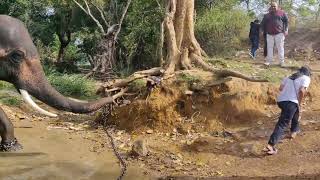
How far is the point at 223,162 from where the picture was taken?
872 cm

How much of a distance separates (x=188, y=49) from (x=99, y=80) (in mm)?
7701

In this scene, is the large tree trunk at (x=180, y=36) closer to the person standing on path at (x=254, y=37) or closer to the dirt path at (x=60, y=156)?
the dirt path at (x=60, y=156)

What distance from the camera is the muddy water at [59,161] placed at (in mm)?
8227

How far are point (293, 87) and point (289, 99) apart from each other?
0.21 meters

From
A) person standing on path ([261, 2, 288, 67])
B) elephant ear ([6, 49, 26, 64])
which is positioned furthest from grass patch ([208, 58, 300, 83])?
elephant ear ([6, 49, 26, 64])

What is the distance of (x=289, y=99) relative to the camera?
885 cm

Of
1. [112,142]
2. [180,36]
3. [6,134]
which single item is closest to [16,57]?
[6,134]

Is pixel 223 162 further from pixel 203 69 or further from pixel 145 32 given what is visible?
pixel 145 32

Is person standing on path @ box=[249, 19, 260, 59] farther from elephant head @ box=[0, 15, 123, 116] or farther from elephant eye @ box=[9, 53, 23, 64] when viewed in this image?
elephant eye @ box=[9, 53, 23, 64]

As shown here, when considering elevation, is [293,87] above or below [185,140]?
above

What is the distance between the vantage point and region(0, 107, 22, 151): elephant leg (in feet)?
28.1

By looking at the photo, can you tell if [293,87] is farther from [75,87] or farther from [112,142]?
[75,87]

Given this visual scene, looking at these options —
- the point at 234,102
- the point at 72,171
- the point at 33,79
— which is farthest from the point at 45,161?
the point at 234,102

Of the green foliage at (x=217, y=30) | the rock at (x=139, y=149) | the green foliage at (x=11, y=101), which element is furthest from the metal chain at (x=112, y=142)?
the green foliage at (x=217, y=30)
